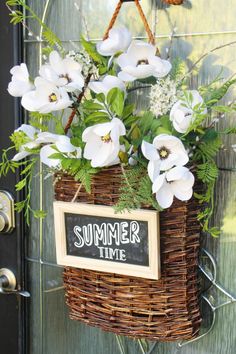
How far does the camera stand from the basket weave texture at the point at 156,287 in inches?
39.7

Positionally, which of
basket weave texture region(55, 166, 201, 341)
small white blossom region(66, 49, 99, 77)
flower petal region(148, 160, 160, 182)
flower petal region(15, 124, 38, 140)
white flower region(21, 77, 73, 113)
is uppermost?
small white blossom region(66, 49, 99, 77)

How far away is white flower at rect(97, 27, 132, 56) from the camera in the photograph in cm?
98

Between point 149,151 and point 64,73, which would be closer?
point 149,151

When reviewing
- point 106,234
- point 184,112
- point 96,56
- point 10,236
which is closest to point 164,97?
point 184,112

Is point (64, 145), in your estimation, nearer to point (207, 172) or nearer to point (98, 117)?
point (98, 117)

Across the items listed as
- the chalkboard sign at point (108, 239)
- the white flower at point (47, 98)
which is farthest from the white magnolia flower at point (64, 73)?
the chalkboard sign at point (108, 239)

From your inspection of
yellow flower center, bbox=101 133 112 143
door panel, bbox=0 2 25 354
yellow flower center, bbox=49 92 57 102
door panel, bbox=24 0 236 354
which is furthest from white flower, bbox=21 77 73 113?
door panel, bbox=0 2 25 354

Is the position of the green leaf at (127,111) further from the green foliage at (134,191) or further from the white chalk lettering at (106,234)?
the white chalk lettering at (106,234)

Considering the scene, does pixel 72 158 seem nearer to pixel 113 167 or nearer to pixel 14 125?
pixel 113 167

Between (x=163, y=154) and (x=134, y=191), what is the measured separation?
0.32 feet

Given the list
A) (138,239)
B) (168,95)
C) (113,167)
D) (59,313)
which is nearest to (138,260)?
(138,239)

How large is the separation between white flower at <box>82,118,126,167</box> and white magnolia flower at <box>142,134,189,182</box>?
0.16 feet

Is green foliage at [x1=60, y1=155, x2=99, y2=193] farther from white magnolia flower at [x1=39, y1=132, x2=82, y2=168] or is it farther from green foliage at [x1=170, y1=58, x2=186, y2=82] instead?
green foliage at [x1=170, y1=58, x2=186, y2=82]

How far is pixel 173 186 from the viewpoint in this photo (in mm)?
936
